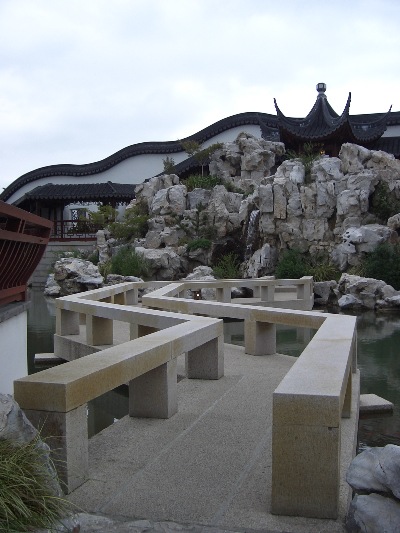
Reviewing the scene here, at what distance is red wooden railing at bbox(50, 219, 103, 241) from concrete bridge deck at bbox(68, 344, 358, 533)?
99.6ft

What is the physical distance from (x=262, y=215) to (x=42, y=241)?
20.3 m

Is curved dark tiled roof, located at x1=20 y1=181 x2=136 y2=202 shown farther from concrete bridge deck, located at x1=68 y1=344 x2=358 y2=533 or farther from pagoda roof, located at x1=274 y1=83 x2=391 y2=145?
concrete bridge deck, located at x1=68 y1=344 x2=358 y2=533

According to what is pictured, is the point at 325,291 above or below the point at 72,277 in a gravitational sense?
below

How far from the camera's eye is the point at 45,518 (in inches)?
122

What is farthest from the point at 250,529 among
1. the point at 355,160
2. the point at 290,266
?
the point at 355,160

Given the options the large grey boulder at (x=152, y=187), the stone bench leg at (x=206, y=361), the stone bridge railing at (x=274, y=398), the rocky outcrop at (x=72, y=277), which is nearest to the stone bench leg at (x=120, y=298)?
the stone bench leg at (x=206, y=361)

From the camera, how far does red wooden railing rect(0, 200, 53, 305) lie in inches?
215

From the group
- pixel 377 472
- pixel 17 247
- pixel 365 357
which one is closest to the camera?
pixel 377 472

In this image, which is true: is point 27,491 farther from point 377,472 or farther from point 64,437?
point 377,472

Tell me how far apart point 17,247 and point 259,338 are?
13.6 ft

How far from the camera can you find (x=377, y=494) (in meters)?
3.24

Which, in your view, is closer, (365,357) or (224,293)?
(365,357)

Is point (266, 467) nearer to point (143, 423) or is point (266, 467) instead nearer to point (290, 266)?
point (143, 423)

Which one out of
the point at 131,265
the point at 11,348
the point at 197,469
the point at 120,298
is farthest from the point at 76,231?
the point at 197,469
